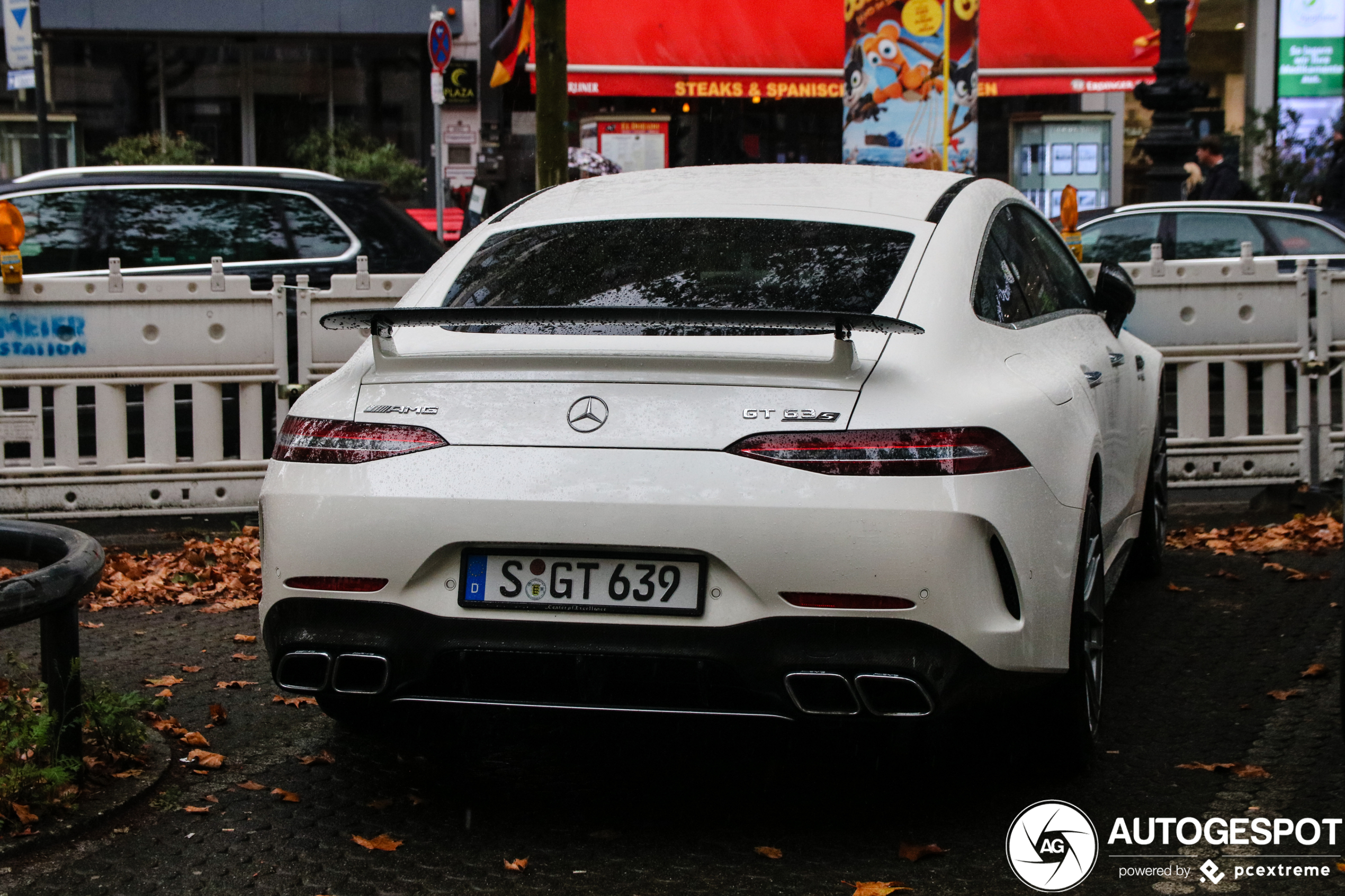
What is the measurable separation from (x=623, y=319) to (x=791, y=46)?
20226mm

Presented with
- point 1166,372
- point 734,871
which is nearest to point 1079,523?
point 734,871

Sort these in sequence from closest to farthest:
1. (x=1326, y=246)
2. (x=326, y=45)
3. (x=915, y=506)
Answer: (x=915, y=506) → (x=1326, y=246) → (x=326, y=45)

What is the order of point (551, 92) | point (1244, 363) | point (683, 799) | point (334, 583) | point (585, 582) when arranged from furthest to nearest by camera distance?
point (551, 92) < point (1244, 363) < point (683, 799) < point (334, 583) < point (585, 582)

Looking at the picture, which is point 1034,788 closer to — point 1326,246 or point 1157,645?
point 1157,645

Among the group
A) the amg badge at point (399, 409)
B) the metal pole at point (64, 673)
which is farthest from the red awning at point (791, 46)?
the amg badge at point (399, 409)

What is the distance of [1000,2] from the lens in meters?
23.3

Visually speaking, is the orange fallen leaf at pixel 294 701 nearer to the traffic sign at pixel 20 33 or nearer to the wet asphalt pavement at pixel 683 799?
the wet asphalt pavement at pixel 683 799

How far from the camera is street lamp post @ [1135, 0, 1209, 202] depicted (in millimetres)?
17344

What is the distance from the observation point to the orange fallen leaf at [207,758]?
442 centimetres

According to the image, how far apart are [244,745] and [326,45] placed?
21.6 meters

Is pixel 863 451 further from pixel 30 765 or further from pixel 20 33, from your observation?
pixel 20 33

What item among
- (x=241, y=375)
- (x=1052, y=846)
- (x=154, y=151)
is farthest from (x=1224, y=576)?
(x=154, y=151)

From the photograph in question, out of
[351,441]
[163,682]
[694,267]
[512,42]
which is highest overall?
[512,42]

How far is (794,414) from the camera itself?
3.48 meters
